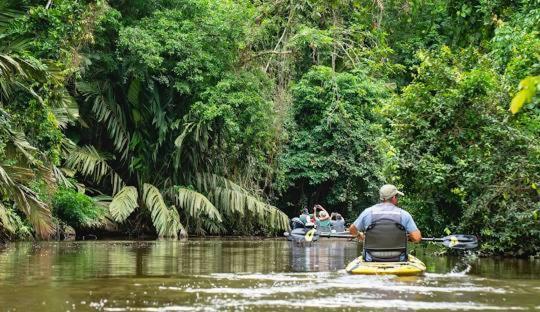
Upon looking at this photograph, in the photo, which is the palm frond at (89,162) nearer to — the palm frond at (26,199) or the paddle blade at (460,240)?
the palm frond at (26,199)

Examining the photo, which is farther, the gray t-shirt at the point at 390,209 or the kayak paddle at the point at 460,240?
the kayak paddle at the point at 460,240

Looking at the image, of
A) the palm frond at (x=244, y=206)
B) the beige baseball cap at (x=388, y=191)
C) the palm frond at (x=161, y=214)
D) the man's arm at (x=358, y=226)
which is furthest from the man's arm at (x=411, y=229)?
the palm frond at (x=244, y=206)

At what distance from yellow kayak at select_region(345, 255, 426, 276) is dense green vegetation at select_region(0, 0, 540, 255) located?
3.39 meters

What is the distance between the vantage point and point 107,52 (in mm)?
29547

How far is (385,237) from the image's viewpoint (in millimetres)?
12148

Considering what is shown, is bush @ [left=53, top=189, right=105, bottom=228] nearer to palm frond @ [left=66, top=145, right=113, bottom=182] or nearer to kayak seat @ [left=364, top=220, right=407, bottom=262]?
palm frond @ [left=66, top=145, right=113, bottom=182]

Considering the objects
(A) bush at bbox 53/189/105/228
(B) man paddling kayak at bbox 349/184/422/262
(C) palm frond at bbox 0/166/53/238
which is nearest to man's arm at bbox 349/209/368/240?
(B) man paddling kayak at bbox 349/184/422/262

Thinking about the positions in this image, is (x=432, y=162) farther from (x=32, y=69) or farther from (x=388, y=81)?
(x=388, y=81)

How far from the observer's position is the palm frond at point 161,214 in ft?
91.8

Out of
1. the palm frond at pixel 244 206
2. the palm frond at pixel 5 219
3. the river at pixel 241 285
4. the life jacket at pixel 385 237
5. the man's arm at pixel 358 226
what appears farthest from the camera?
the palm frond at pixel 244 206

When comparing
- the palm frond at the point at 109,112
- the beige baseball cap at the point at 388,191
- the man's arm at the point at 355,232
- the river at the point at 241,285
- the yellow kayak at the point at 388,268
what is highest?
the palm frond at the point at 109,112

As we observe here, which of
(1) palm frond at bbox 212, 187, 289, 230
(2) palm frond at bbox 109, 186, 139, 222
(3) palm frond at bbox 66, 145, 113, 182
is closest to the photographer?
(2) palm frond at bbox 109, 186, 139, 222

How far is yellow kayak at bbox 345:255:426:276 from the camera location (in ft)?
39.1

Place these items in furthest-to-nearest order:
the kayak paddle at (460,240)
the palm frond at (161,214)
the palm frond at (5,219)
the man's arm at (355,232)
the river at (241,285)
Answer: the palm frond at (161,214) < the palm frond at (5,219) < the kayak paddle at (460,240) < the man's arm at (355,232) < the river at (241,285)
